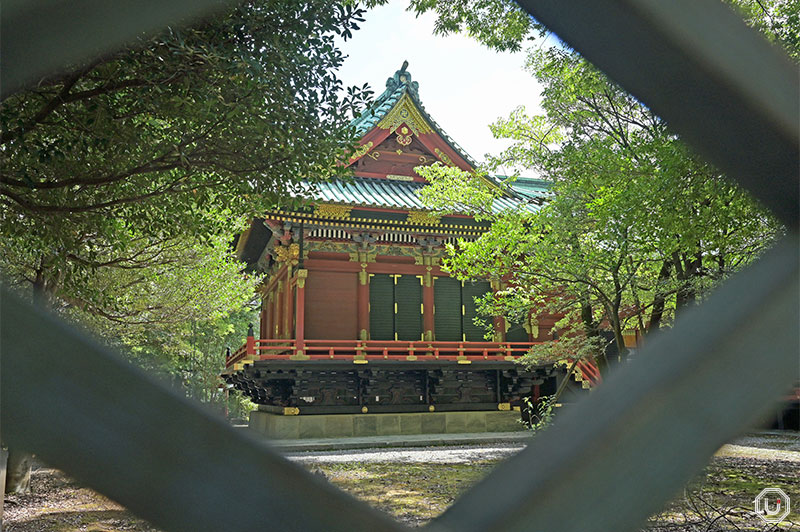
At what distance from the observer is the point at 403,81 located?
56.2ft

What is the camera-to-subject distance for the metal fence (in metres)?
0.46

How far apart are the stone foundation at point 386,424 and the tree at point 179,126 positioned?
847 cm

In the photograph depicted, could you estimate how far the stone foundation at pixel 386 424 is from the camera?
13945 mm

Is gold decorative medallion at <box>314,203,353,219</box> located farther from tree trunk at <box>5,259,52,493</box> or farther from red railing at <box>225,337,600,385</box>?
tree trunk at <box>5,259,52,493</box>

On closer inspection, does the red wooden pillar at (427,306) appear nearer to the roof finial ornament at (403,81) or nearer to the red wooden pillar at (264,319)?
the roof finial ornament at (403,81)

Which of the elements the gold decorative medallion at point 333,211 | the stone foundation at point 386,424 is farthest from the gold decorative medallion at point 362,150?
the stone foundation at point 386,424

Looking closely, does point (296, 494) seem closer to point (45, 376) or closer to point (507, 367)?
point (45, 376)

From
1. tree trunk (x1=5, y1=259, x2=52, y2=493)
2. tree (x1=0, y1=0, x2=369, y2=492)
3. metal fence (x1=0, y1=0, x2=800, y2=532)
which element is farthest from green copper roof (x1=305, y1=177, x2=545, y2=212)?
metal fence (x1=0, y1=0, x2=800, y2=532)

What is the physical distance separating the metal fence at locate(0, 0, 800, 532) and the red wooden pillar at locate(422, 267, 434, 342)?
587 inches

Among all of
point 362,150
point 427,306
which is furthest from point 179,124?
point 427,306

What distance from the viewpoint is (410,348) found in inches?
564

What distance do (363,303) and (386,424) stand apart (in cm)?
305

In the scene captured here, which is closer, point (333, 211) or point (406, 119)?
point (333, 211)

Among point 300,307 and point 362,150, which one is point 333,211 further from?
point 362,150
